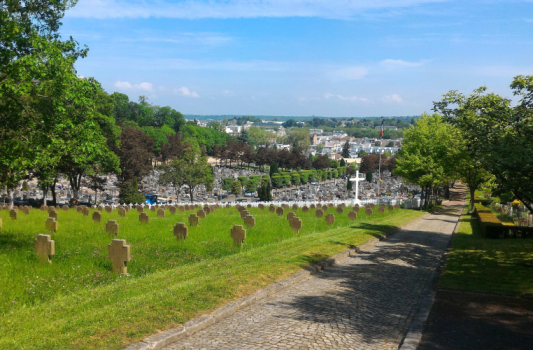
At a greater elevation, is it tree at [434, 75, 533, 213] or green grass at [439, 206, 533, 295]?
tree at [434, 75, 533, 213]

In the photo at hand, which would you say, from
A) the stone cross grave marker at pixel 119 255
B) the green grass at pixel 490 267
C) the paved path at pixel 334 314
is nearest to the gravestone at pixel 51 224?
the stone cross grave marker at pixel 119 255

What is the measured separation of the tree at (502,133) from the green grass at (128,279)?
17.2 feet

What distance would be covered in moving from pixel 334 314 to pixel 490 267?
668 cm

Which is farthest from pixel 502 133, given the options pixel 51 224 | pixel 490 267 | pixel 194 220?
pixel 51 224

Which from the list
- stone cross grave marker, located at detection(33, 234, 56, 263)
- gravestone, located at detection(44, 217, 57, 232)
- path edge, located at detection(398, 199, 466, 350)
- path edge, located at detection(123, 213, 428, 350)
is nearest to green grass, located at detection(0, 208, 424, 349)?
path edge, located at detection(123, 213, 428, 350)

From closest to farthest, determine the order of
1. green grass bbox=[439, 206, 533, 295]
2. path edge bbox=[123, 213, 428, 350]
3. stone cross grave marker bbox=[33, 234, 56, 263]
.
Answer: path edge bbox=[123, 213, 428, 350], green grass bbox=[439, 206, 533, 295], stone cross grave marker bbox=[33, 234, 56, 263]

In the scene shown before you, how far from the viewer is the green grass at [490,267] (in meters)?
9.90

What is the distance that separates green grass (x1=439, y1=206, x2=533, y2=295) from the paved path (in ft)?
2.78

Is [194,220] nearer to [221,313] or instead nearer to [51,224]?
[51,224]

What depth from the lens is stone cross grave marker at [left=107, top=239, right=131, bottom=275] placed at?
37.1 ft

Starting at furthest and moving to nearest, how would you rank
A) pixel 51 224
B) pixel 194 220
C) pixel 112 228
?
pixel 194 220 < pixel 51 224 < pixel 112 228

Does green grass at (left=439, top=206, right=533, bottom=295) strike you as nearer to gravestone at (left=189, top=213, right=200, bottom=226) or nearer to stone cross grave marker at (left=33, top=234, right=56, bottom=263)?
stone cross grave marker at (left=33, top=234, right=56, bottom=263)

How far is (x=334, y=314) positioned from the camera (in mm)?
7777

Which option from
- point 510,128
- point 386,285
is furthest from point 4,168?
point 510,128
